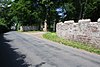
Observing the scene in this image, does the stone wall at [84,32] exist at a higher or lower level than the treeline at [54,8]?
Answer: lower

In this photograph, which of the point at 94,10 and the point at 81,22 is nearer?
the point at 81,22

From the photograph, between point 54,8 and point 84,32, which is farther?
point 54,8

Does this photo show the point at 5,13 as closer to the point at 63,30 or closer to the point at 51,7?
the point at 51,7

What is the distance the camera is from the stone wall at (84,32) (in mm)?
15253

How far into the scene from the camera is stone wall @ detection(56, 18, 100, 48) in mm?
15253

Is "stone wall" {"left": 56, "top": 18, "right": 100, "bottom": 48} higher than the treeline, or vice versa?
the treeline

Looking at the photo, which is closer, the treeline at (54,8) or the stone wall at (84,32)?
the stone wall at (84,32)

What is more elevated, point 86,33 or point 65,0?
point 65,0

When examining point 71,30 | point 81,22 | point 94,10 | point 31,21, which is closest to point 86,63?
point 81,22

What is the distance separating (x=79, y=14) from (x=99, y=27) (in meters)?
38.2

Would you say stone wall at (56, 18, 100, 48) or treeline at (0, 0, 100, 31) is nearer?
stone wall at (56, 18, 100, 48)

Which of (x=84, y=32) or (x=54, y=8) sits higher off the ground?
(x=54, y=8)

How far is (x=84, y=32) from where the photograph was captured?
679 inches

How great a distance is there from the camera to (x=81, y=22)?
17844 millimetres
